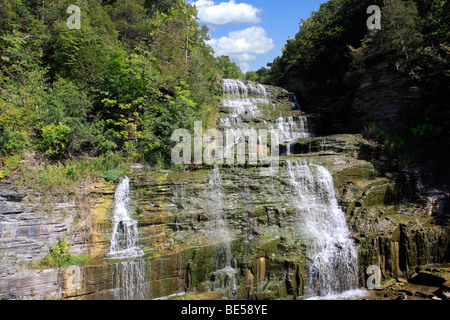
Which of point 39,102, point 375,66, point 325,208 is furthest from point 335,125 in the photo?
point 39,102

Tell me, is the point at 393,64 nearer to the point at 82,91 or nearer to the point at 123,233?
the point at 123,233

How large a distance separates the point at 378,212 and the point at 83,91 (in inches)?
555

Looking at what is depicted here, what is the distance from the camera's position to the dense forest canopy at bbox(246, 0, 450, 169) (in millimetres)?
12977

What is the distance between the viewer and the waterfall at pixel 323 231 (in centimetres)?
908

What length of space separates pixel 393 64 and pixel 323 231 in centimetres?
1125

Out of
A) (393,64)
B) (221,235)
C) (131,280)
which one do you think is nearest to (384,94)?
(393,64)

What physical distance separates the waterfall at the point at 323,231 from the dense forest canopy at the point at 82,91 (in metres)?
5.76

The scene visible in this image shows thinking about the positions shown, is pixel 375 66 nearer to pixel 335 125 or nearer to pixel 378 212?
pixel 335 125

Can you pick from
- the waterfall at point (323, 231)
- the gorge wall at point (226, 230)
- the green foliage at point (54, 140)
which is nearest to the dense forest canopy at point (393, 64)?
the gorge wall at point (226, 230)

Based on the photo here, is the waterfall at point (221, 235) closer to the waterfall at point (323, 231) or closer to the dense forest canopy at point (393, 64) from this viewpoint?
the waterfall at point (323, 231)

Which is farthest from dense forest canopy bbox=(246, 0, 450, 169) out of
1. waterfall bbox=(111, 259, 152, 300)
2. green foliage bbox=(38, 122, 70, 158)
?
green foliage bbox=(38, 122, 70, 158)

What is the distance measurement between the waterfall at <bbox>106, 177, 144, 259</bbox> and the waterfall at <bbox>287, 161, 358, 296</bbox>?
227 inches

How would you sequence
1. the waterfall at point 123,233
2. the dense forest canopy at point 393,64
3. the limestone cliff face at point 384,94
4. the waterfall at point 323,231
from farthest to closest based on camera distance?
the limestone cliff face at point 384,94 < the dense forest canopy at point 393,64 < the waterfall at point 323,231 < the waterfall at point 123,233

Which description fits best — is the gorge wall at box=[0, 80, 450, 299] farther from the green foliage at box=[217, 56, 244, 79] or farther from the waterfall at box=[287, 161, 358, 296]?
the green foliage at box=[217, 56, 244, 79]
